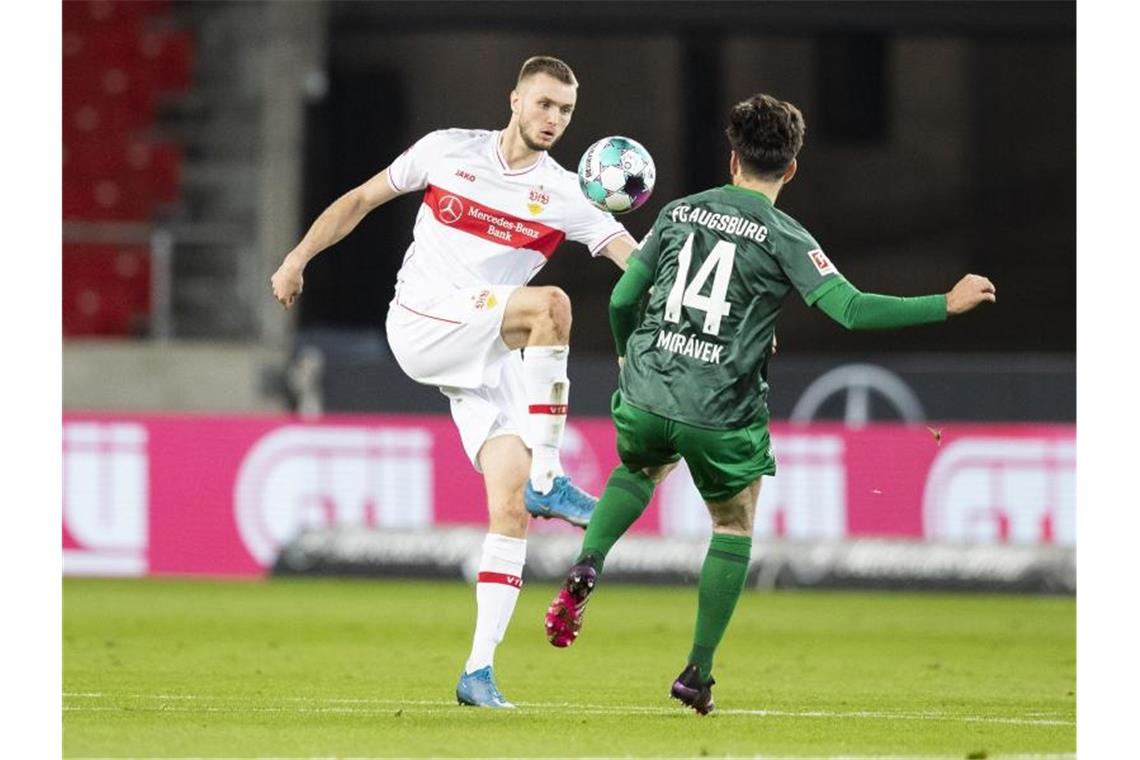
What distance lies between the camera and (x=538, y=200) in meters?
7.47

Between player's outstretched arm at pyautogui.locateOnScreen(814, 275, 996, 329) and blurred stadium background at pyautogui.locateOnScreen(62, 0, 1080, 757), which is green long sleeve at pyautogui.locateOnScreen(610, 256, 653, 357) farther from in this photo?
blurred stadium background at pyautogui.locateOnScreen(62, 0, 1080, 757)

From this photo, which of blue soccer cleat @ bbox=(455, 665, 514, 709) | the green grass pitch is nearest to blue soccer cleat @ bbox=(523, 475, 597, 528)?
blue soccer cleat @ bbox=(455, 665, 514, 709)

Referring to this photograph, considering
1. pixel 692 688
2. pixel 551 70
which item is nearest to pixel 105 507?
pixel 551 70

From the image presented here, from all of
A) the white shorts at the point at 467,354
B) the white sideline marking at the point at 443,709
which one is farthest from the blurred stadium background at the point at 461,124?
the white shorts at the point at 467,354

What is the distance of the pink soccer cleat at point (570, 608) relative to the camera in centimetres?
664

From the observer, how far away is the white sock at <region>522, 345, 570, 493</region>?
7.31 metres

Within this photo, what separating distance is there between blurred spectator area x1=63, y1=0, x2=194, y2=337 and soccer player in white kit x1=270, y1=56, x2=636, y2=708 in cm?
1043

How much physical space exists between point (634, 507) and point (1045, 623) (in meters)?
5.93

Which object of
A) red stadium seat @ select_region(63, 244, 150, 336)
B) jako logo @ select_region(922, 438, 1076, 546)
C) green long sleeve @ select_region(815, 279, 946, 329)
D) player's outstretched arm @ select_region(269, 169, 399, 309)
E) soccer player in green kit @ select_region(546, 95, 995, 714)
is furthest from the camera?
red stadium seat @ select_region(63, 244, 150, 336)

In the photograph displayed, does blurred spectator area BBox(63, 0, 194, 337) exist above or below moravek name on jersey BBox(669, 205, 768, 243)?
above

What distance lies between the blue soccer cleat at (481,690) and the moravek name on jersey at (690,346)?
1.30m

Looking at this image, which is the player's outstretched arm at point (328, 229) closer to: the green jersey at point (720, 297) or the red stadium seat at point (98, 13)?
the green jersey at point (720, 297)
